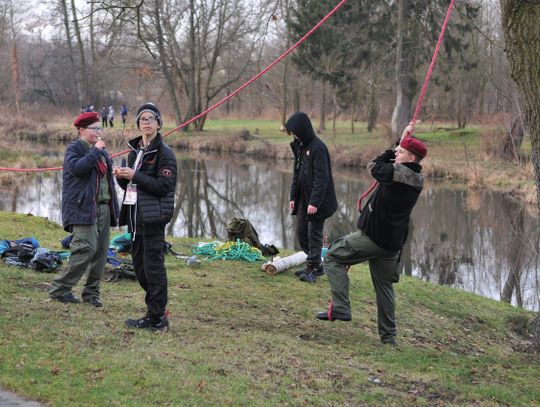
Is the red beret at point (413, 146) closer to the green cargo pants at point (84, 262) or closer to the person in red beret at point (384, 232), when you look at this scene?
the person in red beret at point (384, 232)

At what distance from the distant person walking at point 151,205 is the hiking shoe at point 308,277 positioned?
3408 millimetres

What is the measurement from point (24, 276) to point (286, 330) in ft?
9.48

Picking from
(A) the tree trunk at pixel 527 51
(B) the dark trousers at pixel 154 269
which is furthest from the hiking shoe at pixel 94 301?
→ (A) the tree trunk at pixel 527 51

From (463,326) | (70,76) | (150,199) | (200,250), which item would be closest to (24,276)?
(150,199)

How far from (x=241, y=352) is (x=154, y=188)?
→ 152 cm

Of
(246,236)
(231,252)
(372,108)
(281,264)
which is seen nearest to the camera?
(281,264)

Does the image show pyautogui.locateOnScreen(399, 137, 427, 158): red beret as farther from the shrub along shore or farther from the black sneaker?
the shrub along shore

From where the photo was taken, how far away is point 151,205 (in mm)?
6051

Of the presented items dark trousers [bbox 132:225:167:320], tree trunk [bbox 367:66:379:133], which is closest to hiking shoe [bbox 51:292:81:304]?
dark trousers [bbox 132:225:167:320]

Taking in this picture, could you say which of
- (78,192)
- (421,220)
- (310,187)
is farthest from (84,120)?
(421,220)

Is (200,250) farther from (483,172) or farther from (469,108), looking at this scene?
(469,108)

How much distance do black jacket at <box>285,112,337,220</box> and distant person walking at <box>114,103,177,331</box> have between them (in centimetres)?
294

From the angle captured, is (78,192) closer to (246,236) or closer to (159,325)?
(159,325)

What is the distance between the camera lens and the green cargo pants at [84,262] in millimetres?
6723
